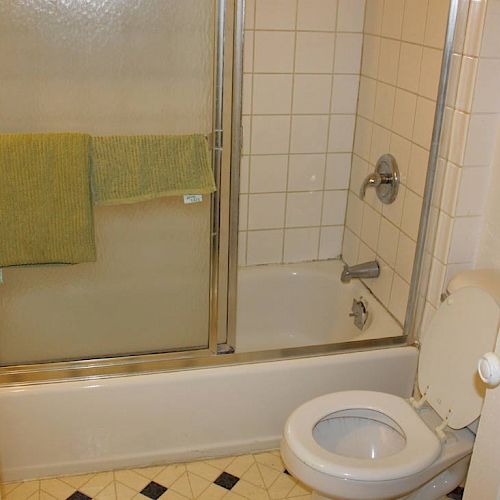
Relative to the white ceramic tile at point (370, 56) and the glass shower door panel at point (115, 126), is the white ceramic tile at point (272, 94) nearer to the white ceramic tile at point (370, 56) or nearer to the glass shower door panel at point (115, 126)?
the white ceramic tile at point (370, 56)

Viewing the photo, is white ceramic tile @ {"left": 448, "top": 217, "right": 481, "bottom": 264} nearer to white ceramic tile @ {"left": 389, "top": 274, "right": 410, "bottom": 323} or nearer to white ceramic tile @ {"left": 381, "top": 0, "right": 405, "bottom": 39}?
white ceramic tile @ {"left": 389, "top": 274, "right": 410, "bottom": 323}

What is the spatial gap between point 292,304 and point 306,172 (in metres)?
0.54

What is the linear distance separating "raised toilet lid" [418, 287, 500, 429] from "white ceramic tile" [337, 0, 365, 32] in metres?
1.17

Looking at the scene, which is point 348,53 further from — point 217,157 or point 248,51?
point 217,157

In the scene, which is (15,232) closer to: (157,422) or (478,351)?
(157,422)

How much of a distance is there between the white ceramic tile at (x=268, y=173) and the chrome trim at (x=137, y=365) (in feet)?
2.41

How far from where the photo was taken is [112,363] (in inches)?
79.0

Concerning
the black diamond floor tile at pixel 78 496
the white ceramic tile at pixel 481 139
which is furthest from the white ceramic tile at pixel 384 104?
the black diamond floor tile at pixel 78 496

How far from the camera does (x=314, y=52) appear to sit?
245 centimetres

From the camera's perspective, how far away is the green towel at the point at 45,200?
169cm

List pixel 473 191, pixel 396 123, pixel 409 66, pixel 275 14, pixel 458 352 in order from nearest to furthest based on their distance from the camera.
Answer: pixel 458 352
pixel 473 191
pixel 409 66
pixel 396 123
pixel 275 14

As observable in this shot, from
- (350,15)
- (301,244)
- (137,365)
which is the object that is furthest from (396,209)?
(137,365)

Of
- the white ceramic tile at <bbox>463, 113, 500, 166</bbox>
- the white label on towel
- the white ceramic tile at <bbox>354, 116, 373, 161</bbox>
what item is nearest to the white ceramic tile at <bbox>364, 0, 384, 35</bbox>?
the white ceramic tile at <bbox>354, 116, 373, 161</bbox>

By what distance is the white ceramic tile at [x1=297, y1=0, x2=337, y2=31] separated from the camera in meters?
2.38
